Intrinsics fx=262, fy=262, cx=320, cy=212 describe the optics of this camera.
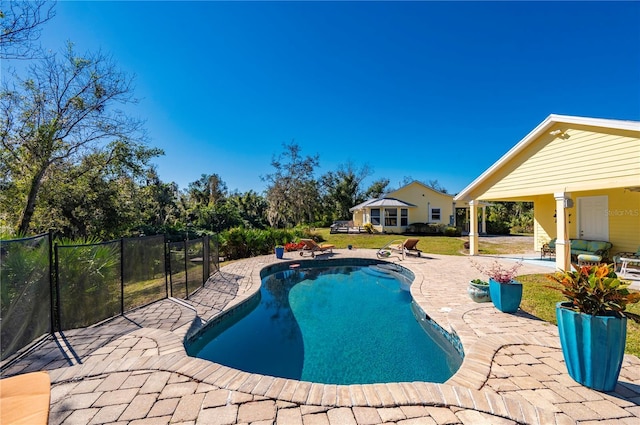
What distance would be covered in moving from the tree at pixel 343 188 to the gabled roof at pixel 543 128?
83.1 feet

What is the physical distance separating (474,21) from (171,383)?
13.8 m

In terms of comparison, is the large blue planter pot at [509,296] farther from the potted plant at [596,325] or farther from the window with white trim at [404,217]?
the window with white trim at [404,217]

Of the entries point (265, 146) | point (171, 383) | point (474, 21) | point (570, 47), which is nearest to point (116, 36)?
point (171, 383)

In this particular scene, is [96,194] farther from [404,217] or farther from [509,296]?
[404,217]

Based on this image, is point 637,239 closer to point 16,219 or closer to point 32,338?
point 32,338

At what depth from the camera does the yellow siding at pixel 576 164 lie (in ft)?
22.9

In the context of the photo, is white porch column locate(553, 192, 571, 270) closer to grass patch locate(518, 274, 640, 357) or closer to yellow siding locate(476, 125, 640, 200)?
yellow siding locate(476, 125, 640, 200)

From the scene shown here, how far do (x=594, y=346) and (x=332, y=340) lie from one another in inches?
154

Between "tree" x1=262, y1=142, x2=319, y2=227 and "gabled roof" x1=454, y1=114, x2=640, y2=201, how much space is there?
18943 millimetres

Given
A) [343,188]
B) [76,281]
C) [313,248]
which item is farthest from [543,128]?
[343,188]

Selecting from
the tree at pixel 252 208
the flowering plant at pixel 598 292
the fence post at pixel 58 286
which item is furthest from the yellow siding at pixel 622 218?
the tree at pixel 252 208

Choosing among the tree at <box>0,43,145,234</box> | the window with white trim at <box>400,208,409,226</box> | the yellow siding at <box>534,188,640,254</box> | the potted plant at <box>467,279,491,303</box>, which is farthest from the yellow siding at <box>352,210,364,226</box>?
the potted plant at <box>467,279,491,303</box>

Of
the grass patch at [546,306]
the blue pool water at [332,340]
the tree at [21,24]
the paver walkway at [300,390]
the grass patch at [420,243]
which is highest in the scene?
the tree at [21,24]

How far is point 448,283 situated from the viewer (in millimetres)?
7797
